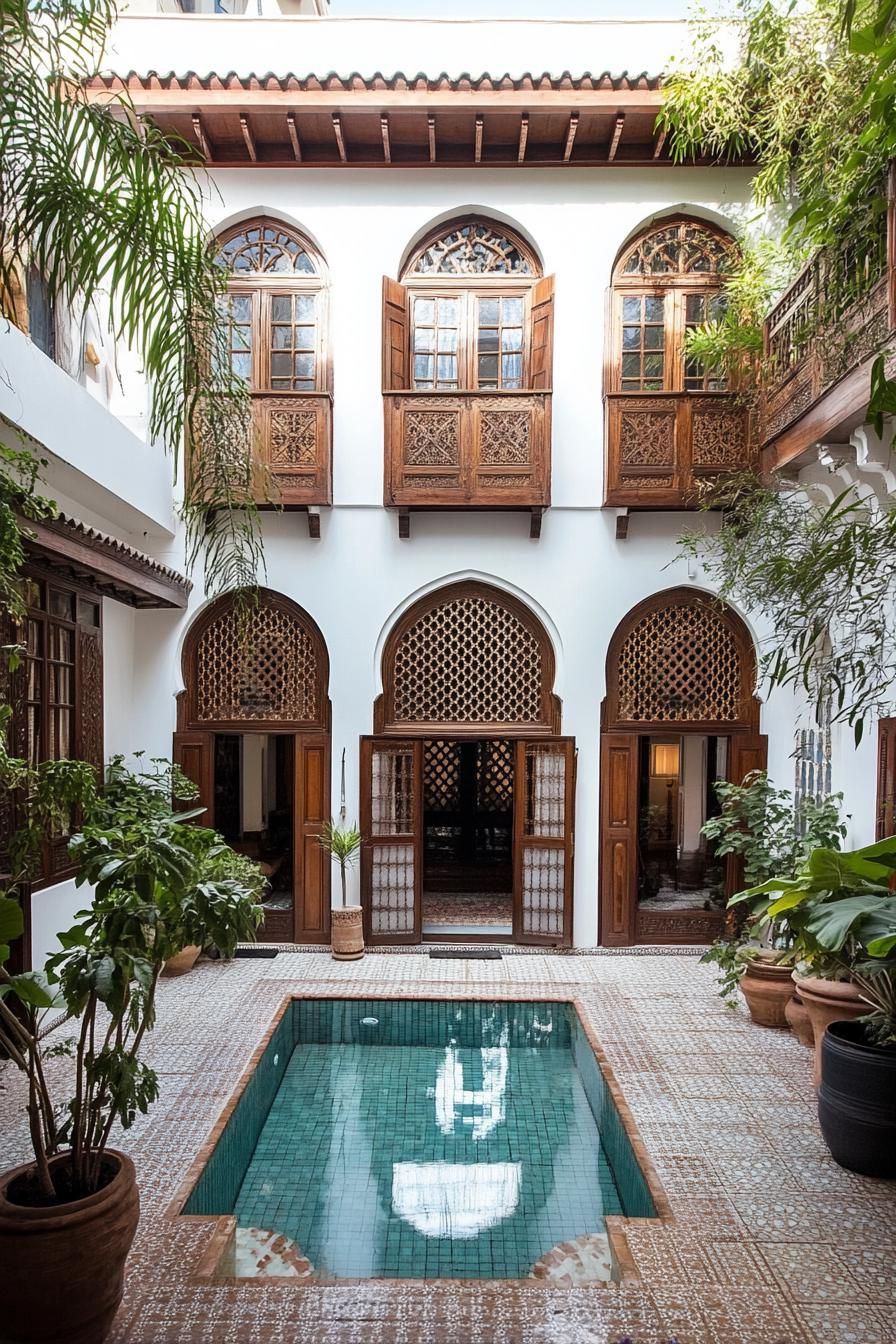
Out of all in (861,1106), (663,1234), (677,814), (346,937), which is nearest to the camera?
(663,1234)

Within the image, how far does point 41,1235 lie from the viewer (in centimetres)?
292

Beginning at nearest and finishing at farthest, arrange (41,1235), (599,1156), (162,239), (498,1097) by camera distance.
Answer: (162,239) → (41,1235) → (599,1156) → (498,1097)

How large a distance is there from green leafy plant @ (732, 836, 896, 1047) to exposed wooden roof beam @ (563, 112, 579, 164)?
6.38m

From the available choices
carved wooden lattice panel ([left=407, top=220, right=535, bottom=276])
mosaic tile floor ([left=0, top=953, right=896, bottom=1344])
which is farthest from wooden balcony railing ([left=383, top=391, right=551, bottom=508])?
mosaic tile floor ([left=0, top=953, right=896, bottom=1344])

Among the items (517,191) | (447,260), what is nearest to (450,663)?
(447,260)

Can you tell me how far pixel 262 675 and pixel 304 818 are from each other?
54.5 inches

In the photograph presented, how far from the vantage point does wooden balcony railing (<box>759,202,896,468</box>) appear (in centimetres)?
512

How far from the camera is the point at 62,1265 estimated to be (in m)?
2.94

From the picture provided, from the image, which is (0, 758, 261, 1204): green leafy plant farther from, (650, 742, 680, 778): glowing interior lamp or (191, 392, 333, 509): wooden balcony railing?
(650, 742, 680, 778): glowing interior lamp

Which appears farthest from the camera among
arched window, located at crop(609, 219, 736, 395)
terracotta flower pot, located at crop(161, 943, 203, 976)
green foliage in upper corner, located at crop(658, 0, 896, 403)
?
arched window, located at crop(609, 219, 736, 395)

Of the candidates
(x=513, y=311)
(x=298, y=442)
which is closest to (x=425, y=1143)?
(x=298, y=442)

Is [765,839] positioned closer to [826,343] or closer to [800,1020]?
[800,1020]

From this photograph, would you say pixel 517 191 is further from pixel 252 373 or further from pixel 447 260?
pixel 252 373

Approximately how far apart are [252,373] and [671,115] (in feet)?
13.7
